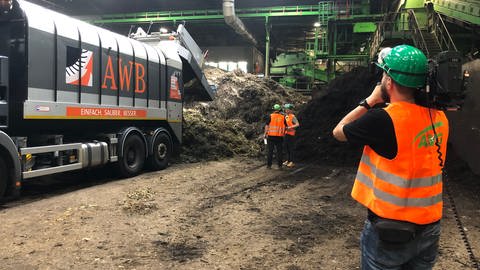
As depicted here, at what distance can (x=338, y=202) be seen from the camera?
664 cm

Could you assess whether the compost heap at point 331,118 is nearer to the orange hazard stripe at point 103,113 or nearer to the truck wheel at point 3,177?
the orange hazard stripe at point 103,113

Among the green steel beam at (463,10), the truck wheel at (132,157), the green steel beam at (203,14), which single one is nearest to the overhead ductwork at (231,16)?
the green steel beam at (203,14)

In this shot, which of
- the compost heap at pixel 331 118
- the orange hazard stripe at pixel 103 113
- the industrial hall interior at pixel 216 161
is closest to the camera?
the industrial hall interior at pixel 216 161

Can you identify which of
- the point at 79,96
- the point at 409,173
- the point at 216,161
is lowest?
the point at 216,161

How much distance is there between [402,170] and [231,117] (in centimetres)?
1593

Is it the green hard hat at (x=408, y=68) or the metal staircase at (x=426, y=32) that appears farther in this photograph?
the metal staircase at (x=426, y=32)

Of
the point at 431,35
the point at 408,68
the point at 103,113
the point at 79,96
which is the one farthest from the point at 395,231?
the point at 431,35

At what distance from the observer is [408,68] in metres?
2.01

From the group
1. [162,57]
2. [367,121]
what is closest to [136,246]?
[367,121]

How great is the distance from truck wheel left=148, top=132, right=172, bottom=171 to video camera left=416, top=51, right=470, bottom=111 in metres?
8.08

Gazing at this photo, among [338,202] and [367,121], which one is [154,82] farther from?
[367,121]

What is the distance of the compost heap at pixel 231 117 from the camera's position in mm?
11711

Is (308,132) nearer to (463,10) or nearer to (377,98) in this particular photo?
(463,10)

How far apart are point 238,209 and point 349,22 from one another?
2081 cm
